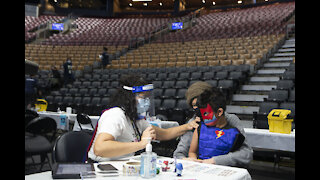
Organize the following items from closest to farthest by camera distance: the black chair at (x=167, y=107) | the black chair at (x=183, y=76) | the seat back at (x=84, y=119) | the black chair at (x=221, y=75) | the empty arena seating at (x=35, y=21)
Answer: the seat back at (x=84, y=119), the black chair at (x=167, y=107), the black chair at (x=221, y=75), the black chair at (x=183, y=76), the empty arena seating at (x=35, y=21)

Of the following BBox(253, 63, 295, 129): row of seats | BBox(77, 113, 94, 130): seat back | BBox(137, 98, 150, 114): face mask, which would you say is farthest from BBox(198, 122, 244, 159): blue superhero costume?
BBox(77, 113, 94, 130): seat back

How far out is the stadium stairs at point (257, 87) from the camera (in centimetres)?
607

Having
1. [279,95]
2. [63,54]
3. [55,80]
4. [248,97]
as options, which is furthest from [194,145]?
[63,54]

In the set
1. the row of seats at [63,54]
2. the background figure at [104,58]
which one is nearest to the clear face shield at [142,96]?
the background figure at [104,58]

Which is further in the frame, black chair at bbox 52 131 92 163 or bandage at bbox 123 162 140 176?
black chair at bbox 52 131 92 163

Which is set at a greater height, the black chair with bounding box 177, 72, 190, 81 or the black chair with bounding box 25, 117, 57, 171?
the black chair with bounding box 177, 72, 190, 81

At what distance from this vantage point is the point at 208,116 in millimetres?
1946

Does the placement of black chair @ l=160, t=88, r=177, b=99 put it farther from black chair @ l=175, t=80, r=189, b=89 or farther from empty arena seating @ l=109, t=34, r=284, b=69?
empty arena seating @ l=109, t=34, r=284, b=69

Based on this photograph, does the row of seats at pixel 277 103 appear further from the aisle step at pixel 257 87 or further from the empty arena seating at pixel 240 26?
the empty arena seating at pixel 240 26

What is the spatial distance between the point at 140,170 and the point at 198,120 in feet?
2.38

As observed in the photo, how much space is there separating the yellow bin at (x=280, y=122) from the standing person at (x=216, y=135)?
56.0 inches

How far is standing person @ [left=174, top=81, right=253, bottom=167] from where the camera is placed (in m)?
1.87

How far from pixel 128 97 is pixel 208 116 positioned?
1.95 ft
